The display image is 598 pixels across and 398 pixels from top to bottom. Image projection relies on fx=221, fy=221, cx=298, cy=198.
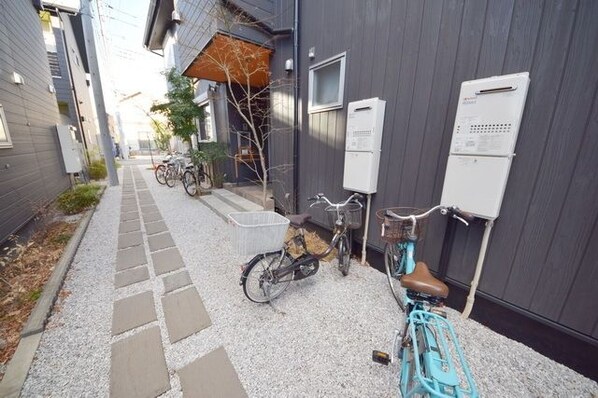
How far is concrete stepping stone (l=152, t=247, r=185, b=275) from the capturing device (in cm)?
294

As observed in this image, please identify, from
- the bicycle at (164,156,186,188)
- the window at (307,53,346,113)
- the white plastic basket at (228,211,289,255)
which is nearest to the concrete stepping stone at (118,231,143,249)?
the white plastic basket at (228,211,289,255)

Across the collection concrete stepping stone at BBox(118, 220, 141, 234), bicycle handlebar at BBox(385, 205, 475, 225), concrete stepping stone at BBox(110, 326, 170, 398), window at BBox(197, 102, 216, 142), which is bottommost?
concrete stepping stone at BBox(110, 326, 170, 398)

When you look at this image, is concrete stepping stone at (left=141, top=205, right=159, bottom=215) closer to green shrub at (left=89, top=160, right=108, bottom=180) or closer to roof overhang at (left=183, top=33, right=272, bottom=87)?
roof overhang at (left=183, top=33, right=272, bottom=87)

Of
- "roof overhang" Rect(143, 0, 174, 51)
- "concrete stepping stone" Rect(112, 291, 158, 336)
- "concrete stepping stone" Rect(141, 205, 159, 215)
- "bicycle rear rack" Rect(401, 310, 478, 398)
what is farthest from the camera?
"roof overhang" Rect(143, 0, 174, 51)

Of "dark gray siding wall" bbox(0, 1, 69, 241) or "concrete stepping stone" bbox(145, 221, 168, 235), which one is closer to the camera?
"dark gray siding wall" bbox(0, 1, 69, 241)

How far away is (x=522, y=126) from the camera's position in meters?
1.71

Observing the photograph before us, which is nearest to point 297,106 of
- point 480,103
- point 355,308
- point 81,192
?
point 480,103

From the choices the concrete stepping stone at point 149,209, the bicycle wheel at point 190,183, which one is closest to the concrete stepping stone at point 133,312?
the concrete stepping stone at point 149,209

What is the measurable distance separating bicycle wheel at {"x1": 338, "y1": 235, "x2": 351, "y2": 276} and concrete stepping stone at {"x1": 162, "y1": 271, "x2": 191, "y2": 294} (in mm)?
1877

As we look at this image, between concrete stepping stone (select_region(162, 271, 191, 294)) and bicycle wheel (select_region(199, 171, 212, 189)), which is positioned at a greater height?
bicycle wheel (select_region(199, 171, 212, 189))

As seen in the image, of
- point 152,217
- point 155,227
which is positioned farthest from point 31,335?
point 152,217

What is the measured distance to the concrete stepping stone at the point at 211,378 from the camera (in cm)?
149

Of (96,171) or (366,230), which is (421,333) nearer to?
(366,230)

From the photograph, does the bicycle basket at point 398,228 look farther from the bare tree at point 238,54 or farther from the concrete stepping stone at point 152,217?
the concrete stepping stone at point 152,217
